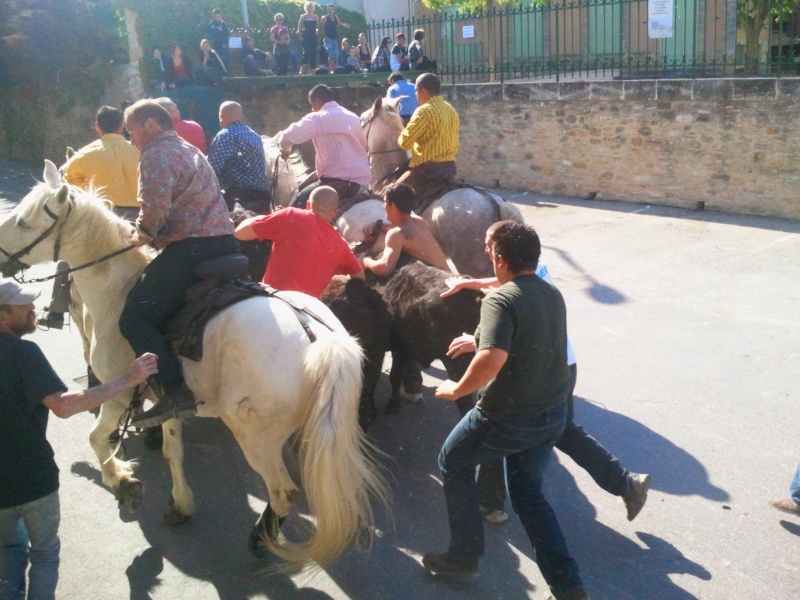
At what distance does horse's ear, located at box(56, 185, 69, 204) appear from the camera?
4355 mm

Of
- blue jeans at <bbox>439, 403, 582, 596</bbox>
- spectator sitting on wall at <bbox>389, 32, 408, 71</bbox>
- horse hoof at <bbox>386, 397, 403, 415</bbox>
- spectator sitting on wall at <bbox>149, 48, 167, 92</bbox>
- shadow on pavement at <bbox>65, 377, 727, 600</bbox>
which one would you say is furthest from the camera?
spectator sitting on wall at <bbox>149, 48, 167, 92</bbox>

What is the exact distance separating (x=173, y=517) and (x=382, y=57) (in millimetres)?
14390

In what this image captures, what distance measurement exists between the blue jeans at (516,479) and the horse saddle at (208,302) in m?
1.05

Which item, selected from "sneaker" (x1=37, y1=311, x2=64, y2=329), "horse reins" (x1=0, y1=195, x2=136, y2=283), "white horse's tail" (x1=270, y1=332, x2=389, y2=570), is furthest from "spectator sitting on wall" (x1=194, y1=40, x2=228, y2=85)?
"white horse's tail" (x1=270, y1=332, x2=389, y2=570)

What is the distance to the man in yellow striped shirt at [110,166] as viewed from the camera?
6395 millimetres

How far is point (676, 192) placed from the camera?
1230 centimetres

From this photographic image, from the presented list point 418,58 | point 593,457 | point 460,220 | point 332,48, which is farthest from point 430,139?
point 332,48

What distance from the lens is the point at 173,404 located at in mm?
4289

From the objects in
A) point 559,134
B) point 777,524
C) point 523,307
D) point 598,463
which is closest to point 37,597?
point 523,307

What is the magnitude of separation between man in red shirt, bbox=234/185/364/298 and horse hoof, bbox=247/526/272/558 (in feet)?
5.12

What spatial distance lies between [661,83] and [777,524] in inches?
358

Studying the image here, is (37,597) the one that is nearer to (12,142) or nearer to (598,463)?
(598,463)

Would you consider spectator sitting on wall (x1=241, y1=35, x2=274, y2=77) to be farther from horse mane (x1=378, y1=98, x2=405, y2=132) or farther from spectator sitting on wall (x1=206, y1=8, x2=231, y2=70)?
horse mane (x1=378, y1=98, x2=405, y2=132)

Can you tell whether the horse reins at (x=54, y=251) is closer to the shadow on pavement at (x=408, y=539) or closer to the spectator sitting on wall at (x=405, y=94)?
the shadow on pavement at (x=408, y=539)
